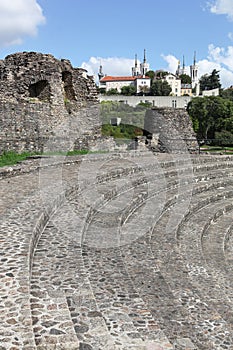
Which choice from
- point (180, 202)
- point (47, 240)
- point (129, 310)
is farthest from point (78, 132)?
point (129, 310)

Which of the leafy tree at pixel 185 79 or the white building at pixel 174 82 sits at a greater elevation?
the leafy tree at pixel 185 79

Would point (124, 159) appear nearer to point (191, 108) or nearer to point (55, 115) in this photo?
point (55, 115)

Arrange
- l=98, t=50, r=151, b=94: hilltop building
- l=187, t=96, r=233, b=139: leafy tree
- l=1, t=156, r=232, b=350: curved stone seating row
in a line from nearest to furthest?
l=1, t=156, r=232, b=350: curved stone seating row < l=187, t=96, r=233, b=139: leafy tree < l=98, t=50, r=151, b=94: hilltop building

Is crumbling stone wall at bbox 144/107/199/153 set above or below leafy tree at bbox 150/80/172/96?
below

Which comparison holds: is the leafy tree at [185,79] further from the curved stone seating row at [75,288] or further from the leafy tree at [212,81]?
the curved stone seating row at [75,288]

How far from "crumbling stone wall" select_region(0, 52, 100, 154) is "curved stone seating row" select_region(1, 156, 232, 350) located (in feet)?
19.9

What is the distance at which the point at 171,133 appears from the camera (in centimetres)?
1611

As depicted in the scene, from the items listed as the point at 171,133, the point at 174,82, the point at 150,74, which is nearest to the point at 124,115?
the point at 171,133

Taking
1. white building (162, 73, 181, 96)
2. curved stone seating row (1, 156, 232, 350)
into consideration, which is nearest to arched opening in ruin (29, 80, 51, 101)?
→ curved stone seating row (1, 156, 232, 350)

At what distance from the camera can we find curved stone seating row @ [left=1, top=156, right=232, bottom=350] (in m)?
2.47

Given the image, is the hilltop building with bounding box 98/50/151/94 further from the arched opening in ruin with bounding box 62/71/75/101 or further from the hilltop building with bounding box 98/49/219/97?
the arched opening in ruin with bounding box 62/71/75/101

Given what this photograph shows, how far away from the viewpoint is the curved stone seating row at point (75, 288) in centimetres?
247

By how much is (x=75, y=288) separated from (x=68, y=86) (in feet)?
43.8

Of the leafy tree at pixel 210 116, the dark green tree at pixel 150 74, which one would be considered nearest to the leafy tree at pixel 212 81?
the dark green tree at pixel 150 74
